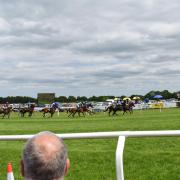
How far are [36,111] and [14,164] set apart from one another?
174 feet

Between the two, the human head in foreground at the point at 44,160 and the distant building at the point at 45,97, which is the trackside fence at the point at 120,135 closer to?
A: the human head in foreground at the point at 44,160

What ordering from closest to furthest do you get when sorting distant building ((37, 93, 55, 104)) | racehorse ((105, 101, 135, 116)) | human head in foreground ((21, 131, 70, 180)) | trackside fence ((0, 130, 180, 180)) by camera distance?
human head in foreground ((21, 131, 70, 180)), trackside fence ((0, 130, 180, 180)), racehorse ((105, 101, 135, 116)), distant building ((37, 93, 55, 104))

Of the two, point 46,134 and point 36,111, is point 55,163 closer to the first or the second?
point 46,134

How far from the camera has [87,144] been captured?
12.2 m

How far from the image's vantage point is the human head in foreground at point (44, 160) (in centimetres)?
235

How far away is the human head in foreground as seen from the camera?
2348 millimetres

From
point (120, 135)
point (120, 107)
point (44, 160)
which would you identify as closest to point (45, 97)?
point (120, 107)

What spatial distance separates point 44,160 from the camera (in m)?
2.36

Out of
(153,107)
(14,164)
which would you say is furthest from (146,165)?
(153,107)

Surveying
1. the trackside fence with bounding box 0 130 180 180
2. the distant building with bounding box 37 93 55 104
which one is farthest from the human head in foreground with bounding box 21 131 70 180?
the distant building with bounding box 37 93 55 104

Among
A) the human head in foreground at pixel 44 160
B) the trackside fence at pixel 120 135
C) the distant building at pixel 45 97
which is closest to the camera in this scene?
the human head in foreground at pixel 44 160

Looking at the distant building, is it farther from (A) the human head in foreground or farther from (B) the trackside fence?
(A) the human head in foreground

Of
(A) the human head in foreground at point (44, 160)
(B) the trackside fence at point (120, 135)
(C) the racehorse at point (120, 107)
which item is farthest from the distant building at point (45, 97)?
(A) the human head in foreground at point (44, 160)

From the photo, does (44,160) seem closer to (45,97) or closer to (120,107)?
(120,107)
